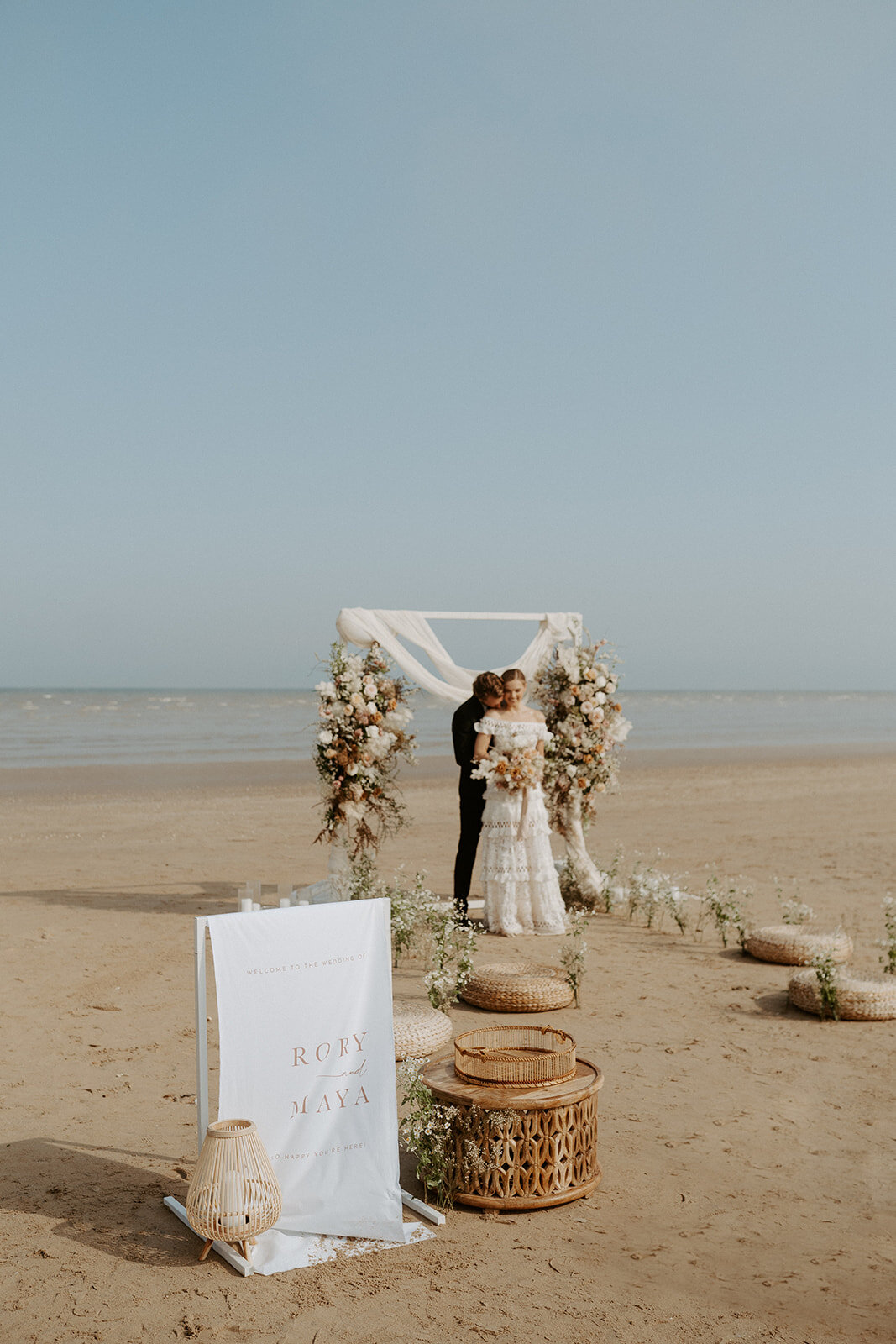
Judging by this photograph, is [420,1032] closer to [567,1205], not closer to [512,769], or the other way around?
[567,1205]

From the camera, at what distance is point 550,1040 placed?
5250mm

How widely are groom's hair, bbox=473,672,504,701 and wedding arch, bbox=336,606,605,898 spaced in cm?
45

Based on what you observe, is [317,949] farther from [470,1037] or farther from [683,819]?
[683,819]

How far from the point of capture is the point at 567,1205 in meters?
4.67

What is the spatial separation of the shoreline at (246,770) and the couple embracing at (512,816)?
841 centimetres

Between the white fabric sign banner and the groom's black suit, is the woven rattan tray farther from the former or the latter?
the groom's black suit

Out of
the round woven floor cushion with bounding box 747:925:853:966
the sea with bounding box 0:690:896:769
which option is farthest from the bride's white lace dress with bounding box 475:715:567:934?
the sea with bounding box 0:690:896:769

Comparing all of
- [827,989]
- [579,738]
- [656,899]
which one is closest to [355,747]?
[579,738]

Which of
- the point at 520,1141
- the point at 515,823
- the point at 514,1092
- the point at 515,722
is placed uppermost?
the point at 515,722

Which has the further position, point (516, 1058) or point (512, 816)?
point (512, 816)

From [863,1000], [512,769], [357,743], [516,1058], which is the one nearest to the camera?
[516,1058]

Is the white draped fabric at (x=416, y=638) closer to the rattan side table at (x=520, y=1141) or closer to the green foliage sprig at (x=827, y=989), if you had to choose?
the green foliage sprig at (x=827, y=989)

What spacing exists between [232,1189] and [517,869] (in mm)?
6196

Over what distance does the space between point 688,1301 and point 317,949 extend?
6.18 feet
